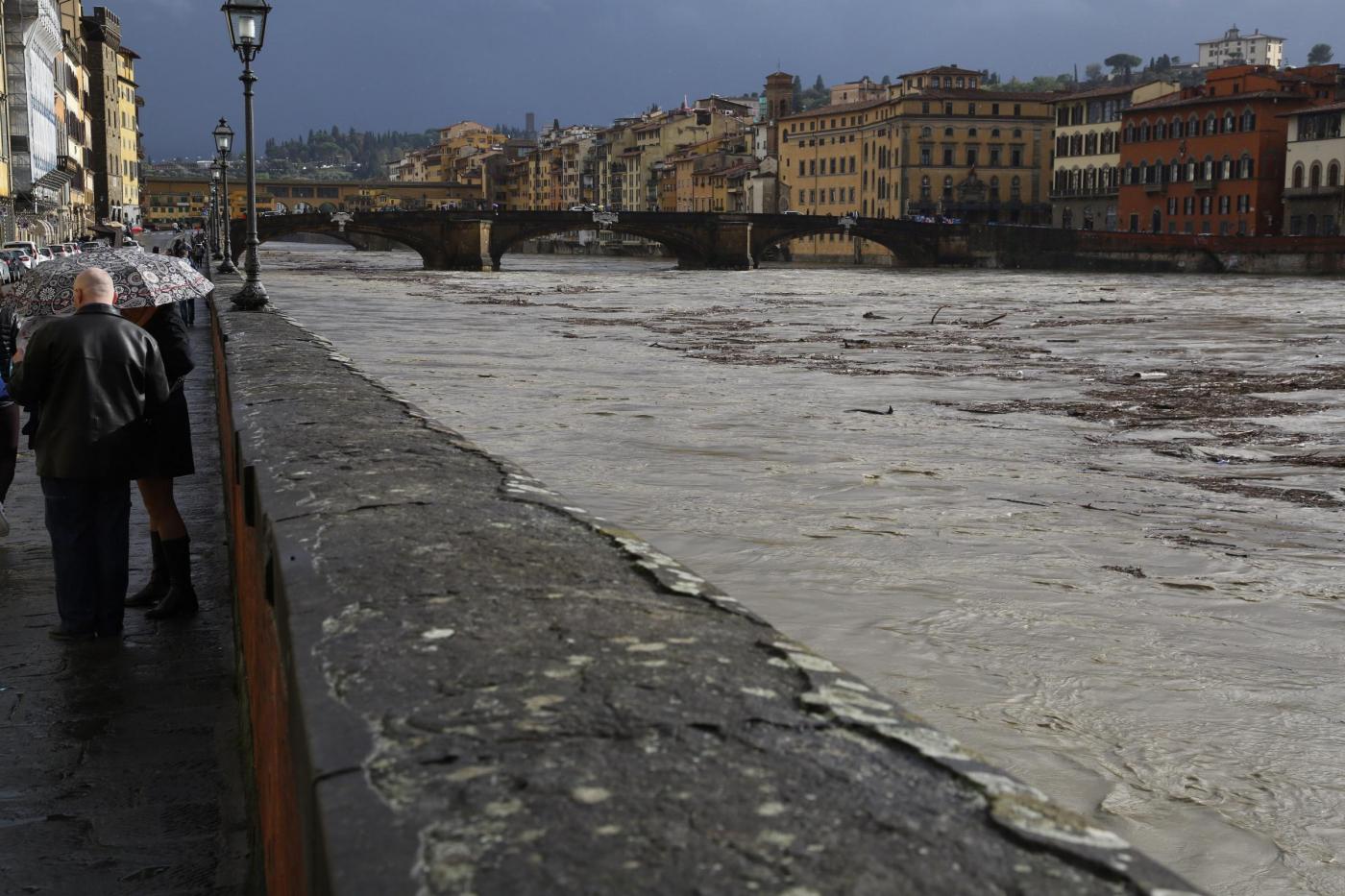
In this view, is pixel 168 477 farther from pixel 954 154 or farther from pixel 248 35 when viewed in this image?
pixel 954 154

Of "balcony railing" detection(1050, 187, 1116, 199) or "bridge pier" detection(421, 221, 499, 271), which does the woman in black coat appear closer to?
"bridge pier" detection(421, 221, 499, 271)

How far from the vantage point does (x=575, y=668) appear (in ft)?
5.97

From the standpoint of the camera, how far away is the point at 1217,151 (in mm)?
72000

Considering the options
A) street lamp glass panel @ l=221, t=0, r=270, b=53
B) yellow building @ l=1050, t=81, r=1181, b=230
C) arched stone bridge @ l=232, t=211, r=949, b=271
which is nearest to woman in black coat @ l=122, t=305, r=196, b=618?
street lamp glass panel @ l=221, t=0, r=270, b=53

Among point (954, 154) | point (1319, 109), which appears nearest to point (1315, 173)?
point (1319, 109)

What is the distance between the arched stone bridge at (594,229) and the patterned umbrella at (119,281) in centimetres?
6168

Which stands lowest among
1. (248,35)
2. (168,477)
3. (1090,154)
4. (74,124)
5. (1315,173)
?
(168,477)

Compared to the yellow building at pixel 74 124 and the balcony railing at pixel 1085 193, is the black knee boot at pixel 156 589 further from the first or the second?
the balcony railing at pixel 1085 193

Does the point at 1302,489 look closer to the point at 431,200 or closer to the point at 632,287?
the point at 632,287

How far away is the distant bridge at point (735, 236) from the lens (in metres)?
67.7

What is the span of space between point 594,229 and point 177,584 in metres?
69.0

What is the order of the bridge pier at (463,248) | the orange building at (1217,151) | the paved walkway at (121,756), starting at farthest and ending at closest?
1. the orange building at (1217,151)
2. the bridge pier at (463,248)
3. the paved walkway at (121,756)

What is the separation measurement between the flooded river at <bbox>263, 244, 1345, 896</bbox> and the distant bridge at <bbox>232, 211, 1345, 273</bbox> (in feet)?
Answer: 148

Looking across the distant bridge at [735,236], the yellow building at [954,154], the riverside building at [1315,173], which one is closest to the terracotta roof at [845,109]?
the yellow building at [954,154]
